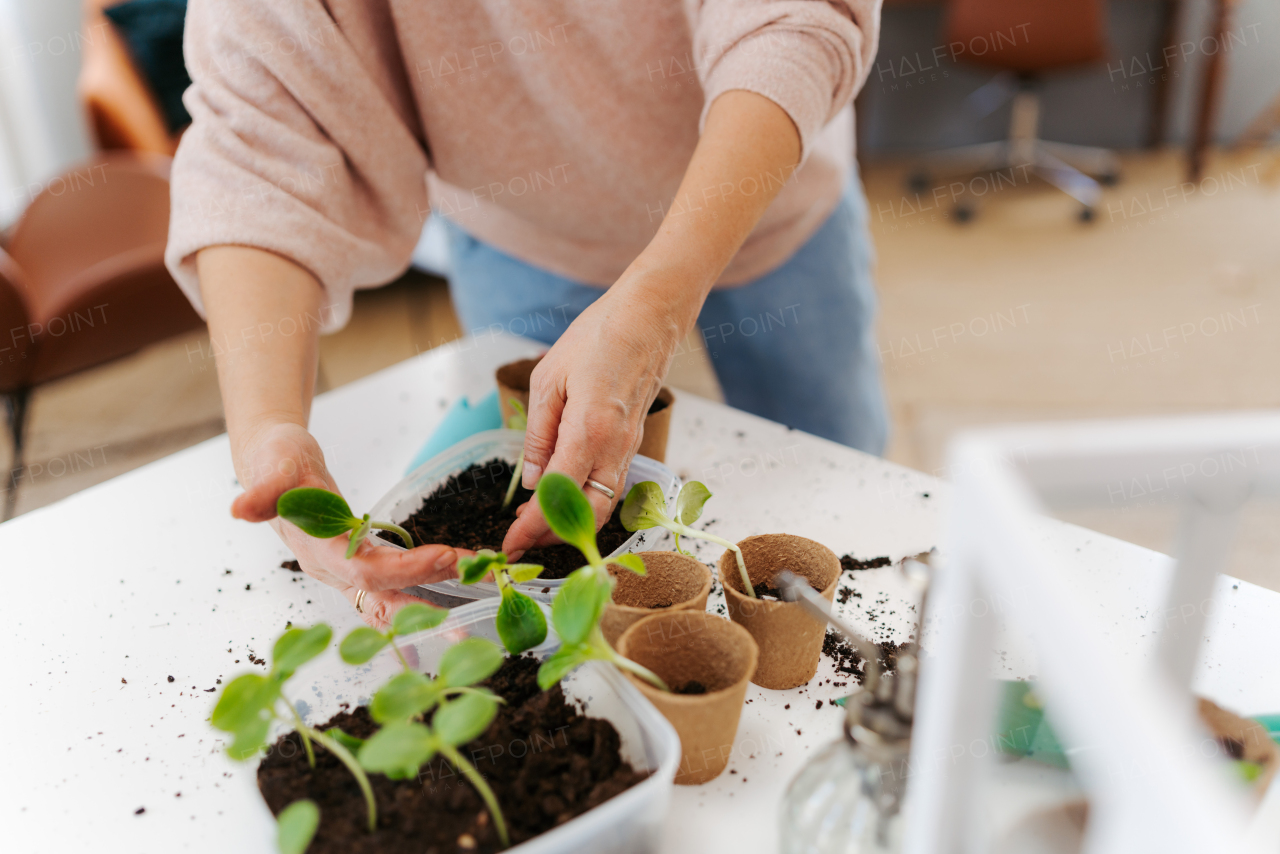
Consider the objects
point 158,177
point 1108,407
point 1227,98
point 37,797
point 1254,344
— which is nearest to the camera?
point 37,797

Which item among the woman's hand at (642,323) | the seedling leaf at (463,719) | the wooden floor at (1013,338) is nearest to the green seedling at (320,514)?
the woman's hand at (642,323)

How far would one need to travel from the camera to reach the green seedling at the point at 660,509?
1.92 ft

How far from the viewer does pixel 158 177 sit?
177cm

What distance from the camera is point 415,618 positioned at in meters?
0.44

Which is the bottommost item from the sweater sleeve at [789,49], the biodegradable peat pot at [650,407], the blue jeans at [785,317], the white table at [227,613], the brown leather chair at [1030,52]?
the white table at [227,613]

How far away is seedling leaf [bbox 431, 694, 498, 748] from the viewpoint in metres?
0.37

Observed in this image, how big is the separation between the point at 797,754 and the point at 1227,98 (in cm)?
437

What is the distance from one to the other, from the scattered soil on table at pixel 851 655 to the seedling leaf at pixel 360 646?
307mm

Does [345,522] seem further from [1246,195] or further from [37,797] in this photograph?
[1246,195]

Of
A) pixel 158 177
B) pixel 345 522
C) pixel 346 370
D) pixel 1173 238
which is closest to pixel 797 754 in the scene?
pixel 345 522

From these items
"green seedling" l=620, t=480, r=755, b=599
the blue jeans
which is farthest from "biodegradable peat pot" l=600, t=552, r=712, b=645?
the blue jeans

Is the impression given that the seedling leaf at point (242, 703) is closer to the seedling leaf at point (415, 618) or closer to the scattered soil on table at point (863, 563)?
the seedling leaf at point (415, 618)

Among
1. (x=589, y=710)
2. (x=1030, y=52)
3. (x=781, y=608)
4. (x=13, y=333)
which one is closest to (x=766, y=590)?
(x=781, y=608)

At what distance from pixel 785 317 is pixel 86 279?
1277mm
